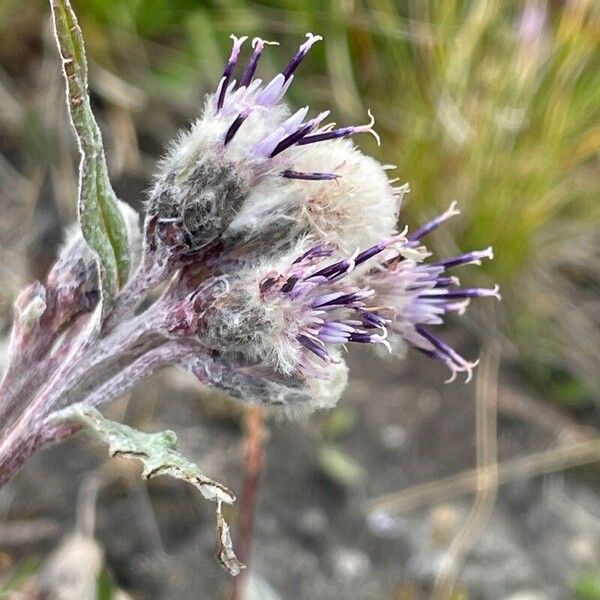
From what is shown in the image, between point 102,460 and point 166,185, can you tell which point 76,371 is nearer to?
point 166,185

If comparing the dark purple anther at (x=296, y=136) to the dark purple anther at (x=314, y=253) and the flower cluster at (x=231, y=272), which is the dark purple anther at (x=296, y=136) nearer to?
the flower cluster at (x=231, y=272)

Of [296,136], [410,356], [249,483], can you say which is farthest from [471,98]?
[296,136]

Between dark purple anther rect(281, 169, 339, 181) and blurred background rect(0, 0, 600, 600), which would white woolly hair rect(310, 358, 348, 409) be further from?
blurred background rect(0, 0, 600, 600)

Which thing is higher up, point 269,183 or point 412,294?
point 269,183

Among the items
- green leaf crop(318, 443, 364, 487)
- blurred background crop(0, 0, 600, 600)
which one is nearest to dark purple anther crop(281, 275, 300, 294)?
blurred background crop(0, 0, 600, 600)

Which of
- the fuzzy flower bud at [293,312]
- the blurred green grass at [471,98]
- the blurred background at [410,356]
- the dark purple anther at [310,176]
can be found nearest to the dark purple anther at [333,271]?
the fuzzy flower bud at [293,312]

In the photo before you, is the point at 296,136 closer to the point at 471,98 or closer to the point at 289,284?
the point at 289,284

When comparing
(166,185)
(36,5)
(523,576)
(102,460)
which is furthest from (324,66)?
(166,185)
